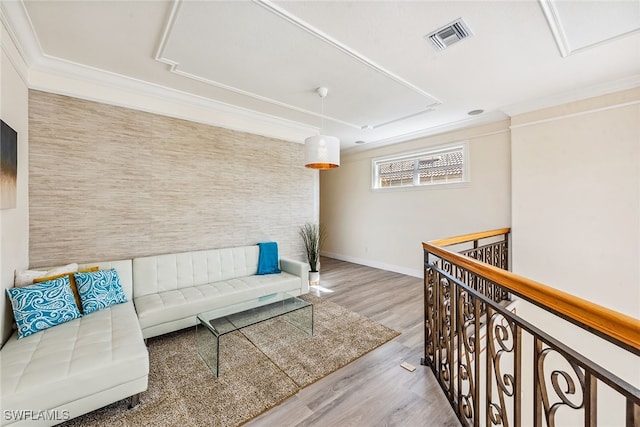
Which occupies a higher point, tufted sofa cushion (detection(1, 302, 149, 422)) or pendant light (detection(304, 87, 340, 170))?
pendant light (detection(304, 87, 340, 170))

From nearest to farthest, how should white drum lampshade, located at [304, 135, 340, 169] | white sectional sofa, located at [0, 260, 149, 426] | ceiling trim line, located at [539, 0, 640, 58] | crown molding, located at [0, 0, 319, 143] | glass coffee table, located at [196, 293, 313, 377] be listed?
white sectional sofa, located at [0, 260, 149, 426] → ceiling trim line, located at [539, 0, 640, 58] → crown molding, located at [0, 0, 319, 143] → glass coffee table, located at [196, 293, 313, 377] → white drum lampshade, located at [304, 135, 340, 169]

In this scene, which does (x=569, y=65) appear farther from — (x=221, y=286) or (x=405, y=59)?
(x=221, y=286)

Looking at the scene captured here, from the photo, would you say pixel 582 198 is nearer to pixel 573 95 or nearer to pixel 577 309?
pixel 573 95

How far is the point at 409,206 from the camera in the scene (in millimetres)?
5090

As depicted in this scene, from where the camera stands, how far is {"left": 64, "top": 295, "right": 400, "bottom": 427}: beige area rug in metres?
1.73

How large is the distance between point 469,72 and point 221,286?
11.8 feet

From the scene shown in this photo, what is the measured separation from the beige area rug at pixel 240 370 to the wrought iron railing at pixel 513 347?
0.82 meters

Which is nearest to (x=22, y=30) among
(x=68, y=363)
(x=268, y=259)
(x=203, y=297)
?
(x=68, y=363)

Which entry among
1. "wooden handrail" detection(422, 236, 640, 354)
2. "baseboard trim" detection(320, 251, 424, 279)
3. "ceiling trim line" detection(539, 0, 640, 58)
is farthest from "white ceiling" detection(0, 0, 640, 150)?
"baseboard trim" detection(320, 251, 424, 279)

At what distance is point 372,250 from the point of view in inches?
229

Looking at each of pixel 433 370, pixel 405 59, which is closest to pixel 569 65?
pixel 405 59

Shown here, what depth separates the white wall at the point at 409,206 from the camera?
4.04 m

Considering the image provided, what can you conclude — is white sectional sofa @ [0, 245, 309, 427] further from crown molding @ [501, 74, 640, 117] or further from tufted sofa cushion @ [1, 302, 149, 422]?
crown molding @ [501, 74, 640, 117]

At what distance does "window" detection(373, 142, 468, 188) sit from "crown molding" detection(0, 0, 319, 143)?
2612 millimetres
